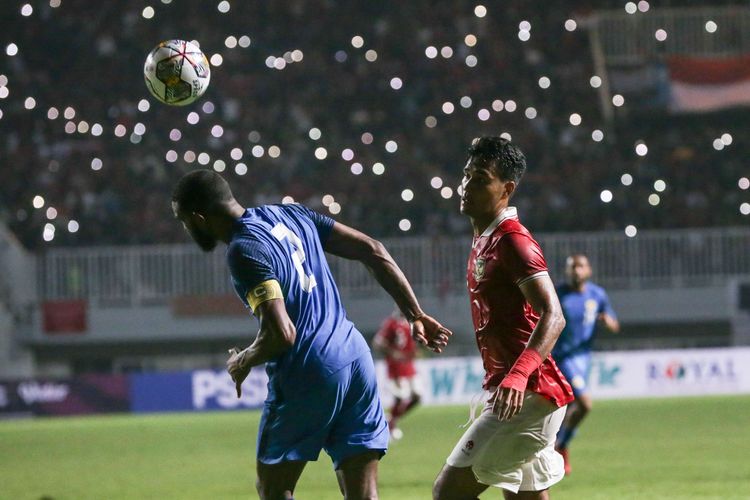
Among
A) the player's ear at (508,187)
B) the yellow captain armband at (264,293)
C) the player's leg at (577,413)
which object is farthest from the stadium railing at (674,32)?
the yellow captain armband at (264,293)

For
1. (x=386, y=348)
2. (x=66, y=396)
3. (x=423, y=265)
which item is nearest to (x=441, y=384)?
(x=423, y=265)

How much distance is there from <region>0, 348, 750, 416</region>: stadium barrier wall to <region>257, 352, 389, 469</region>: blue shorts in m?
19.3

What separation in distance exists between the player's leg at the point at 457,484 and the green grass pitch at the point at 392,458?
4.71 metres

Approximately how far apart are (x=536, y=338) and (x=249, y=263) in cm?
129

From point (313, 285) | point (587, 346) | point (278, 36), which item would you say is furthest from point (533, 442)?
point (278, 36)

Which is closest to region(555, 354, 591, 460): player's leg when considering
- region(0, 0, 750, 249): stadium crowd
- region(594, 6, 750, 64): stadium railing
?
region(0, 0, 750, 249): stadium crowd

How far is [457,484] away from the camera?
566cm

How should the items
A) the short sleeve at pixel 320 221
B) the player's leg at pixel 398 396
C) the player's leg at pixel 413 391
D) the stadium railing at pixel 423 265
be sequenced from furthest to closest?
the stadium railing at pixel 423 265 < the player's leg at pixel 413 391 < the player's leg at pixel 398 396 < the short sleeve at pixel 320 221

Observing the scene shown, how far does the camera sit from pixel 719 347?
90.1 feet

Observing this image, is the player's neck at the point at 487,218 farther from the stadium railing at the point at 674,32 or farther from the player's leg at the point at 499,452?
the stadium railing at the point at 674,32

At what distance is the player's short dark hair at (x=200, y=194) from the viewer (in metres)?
5.61

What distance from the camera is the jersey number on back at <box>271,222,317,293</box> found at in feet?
18.8

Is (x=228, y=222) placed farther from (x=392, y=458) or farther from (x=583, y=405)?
(x=392, y=458)

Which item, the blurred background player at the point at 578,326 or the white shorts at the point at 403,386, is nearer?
the blurred background player at the point at 578,326
